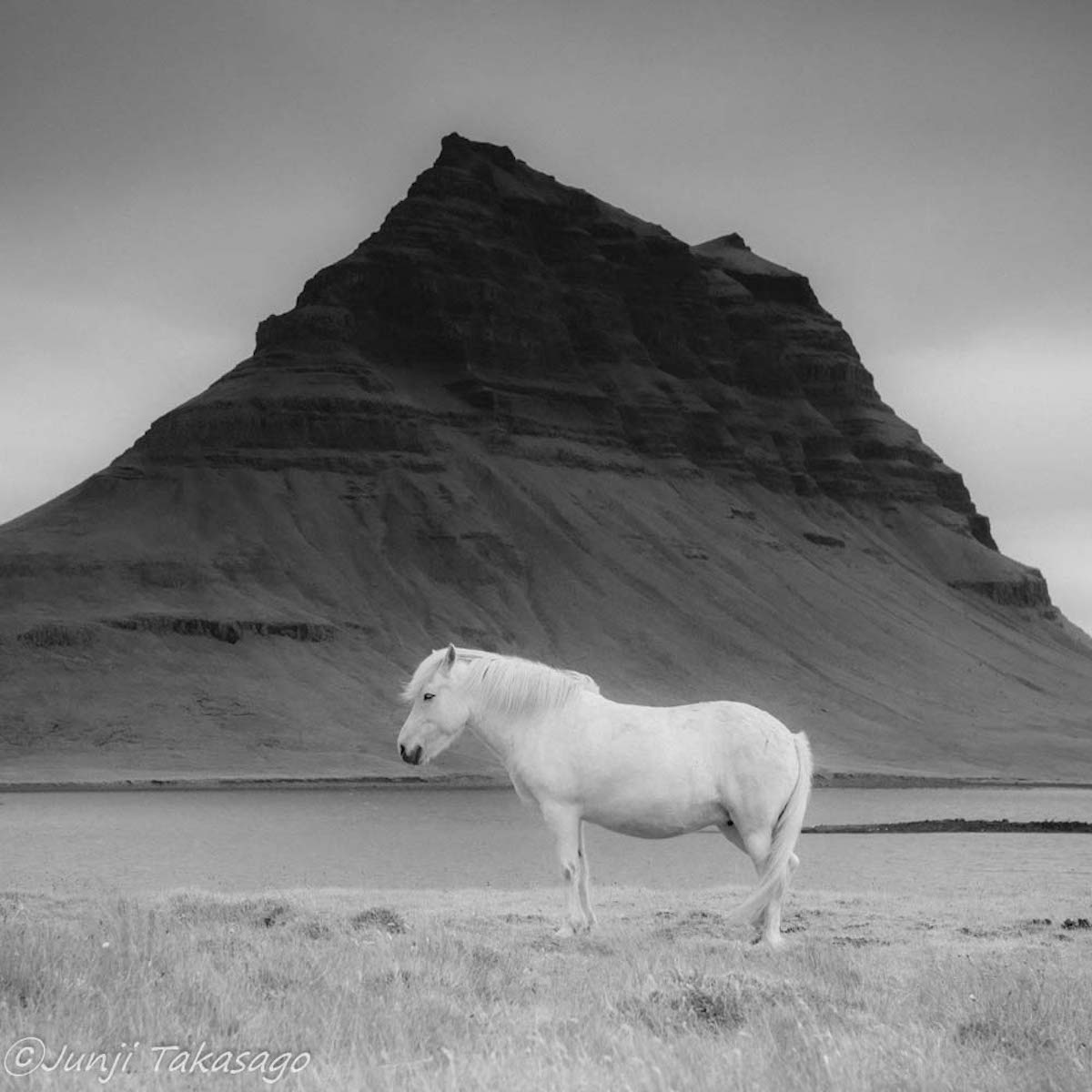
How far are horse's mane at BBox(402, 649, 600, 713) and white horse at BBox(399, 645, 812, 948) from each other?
13 mm

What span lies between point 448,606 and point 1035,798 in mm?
72009

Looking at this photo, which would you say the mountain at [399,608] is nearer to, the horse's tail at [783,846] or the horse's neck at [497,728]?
the horse's neck at [497,728]

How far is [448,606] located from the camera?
162 m

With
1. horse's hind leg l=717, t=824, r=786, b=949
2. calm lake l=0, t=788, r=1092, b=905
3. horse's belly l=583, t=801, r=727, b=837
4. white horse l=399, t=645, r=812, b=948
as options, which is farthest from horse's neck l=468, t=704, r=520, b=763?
calm lake l=0, t=788, r=1092, b=905

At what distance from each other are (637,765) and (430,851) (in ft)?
112

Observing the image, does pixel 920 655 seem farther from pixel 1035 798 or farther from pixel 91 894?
pixel 91 894

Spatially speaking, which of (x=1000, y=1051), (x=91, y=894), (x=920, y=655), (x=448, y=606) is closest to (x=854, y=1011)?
(x=1000, y=1051)

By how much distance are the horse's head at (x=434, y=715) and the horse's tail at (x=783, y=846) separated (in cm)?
328

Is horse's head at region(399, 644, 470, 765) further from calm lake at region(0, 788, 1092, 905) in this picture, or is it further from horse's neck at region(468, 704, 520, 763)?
calm lake at region(0, 788, 1092, 905)

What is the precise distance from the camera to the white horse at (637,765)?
52.1 ft

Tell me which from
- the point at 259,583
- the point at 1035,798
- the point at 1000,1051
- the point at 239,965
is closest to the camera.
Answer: the point at 1000,1051

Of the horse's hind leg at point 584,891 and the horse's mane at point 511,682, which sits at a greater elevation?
the horse's mane at point 511,682

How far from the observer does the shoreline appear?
110 metres

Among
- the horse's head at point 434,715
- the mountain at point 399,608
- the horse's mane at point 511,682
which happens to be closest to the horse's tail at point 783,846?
the horse's mane at point 511,682
